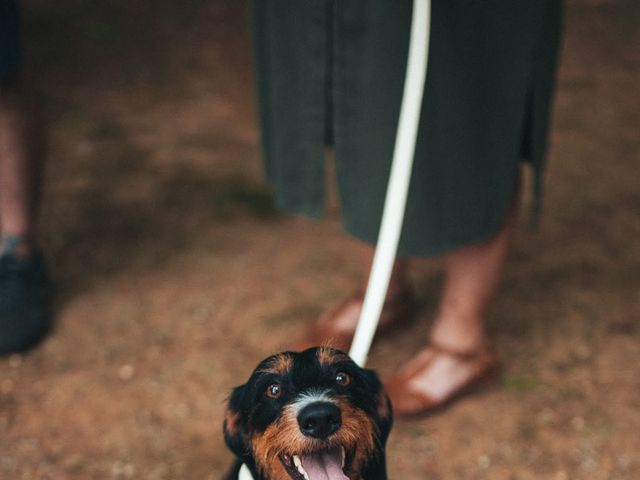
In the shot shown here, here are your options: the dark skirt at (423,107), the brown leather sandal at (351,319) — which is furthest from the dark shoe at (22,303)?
the dark skirt at (423,107)

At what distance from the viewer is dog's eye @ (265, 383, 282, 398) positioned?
1.33 m

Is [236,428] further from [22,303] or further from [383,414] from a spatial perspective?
[22,303]

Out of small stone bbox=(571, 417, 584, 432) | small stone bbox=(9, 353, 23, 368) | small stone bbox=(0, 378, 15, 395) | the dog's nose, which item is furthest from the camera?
small stone bbox=(9, 353, 23, 368)

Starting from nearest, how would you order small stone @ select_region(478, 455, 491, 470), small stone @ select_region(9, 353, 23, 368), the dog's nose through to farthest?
the dog's nose → small stone @ select_region(478, 455, 491, 470) → small stone @ select_region(9, 353, 23, 368)

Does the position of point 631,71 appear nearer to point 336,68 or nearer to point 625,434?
point 625,434

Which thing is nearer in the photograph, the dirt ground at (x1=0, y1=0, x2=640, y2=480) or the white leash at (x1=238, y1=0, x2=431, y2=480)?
the white leash at (x1=238, y1=0, x2=431, y2=480)

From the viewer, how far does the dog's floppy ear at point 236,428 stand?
4.69ft

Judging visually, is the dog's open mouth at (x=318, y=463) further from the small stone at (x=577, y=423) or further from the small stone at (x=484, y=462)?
the small stone at (x=577, y=423)

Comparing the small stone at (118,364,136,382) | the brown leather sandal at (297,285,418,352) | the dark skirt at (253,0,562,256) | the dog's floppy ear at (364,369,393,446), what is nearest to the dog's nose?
the dog's floppy ear at (364,369,393,446)

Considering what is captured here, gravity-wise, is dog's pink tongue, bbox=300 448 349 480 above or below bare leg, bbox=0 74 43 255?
above

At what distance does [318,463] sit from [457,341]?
3.88ft

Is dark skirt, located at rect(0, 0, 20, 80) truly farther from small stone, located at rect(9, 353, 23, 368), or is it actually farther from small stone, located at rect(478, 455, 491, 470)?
small stone, located at rect(478, 455, 491, 470)

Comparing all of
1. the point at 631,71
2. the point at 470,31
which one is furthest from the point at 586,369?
the point at 631,71

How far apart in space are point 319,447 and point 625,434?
→ 1.42 meters
